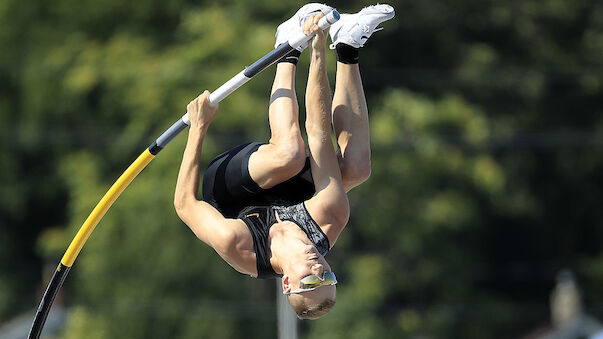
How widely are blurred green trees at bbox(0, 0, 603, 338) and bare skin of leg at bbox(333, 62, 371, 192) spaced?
36.1 ft

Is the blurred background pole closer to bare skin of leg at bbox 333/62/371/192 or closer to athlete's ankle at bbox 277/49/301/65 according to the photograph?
bare skin of leg at bbox 333/62/371/192

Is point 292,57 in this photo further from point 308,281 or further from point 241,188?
point 308,281

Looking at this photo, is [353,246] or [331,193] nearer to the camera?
[331,193]

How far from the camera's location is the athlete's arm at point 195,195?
5891mm

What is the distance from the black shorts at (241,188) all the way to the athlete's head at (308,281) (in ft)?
1.67

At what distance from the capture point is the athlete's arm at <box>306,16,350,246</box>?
5.93 m

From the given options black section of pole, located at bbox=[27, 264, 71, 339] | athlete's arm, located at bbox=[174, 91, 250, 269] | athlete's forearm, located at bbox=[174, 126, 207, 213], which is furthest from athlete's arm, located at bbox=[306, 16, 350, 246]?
black section of pole, located at bbox=[27, 264, 71, 339]

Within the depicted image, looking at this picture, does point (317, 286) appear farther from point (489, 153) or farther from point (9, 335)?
point (9, 335)

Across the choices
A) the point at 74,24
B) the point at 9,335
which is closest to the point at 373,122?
the point at 74,24

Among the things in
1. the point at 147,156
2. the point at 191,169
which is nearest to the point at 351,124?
the point at 191,169

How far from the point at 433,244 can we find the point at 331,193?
46.4 feet

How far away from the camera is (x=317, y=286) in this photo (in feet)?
18.5

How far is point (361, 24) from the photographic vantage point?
611 centimetres

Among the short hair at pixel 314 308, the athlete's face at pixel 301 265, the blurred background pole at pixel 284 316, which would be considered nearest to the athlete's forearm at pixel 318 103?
the athlete's face at pixel 301 265
